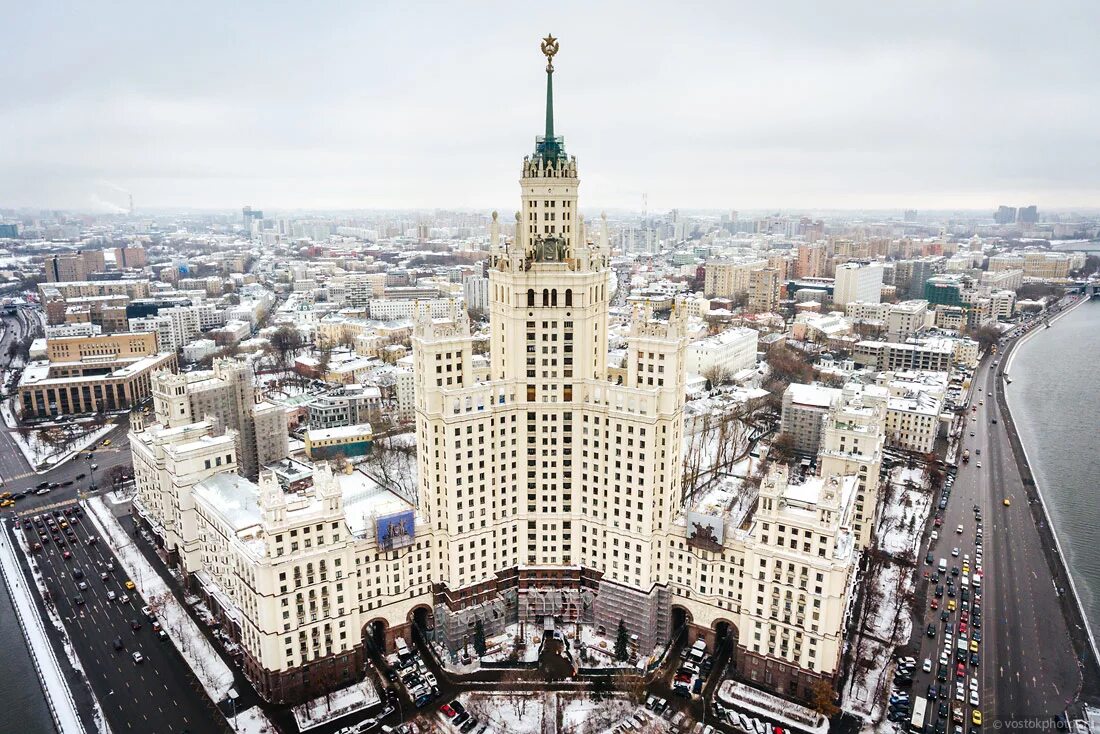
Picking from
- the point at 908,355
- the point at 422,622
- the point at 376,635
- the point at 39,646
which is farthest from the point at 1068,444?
the point at 39,646

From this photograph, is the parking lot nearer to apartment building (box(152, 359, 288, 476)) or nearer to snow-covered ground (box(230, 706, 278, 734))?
→ snow-covered ground (box(230, 706, 278, 734))

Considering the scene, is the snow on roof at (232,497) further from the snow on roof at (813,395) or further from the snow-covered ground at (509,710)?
the snow on roof at (813,395)

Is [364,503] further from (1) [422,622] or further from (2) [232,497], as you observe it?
(2) [232,497]

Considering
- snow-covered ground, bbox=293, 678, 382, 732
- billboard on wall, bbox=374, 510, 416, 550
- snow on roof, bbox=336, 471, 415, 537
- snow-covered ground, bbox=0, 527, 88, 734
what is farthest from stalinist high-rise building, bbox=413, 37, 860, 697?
snow-covered ground, bbox=0, 527, 88, 734

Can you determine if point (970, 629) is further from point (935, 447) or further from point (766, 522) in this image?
point (935, 447)

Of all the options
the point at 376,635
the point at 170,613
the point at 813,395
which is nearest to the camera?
the point at 376,635

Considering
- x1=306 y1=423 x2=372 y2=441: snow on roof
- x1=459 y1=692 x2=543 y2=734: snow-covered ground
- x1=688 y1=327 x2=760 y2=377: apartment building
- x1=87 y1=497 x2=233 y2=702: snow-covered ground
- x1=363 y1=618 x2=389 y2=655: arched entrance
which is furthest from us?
x1=688 y1=327 x2=760 y2=377: apartment building

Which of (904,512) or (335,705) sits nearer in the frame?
(335,705)
